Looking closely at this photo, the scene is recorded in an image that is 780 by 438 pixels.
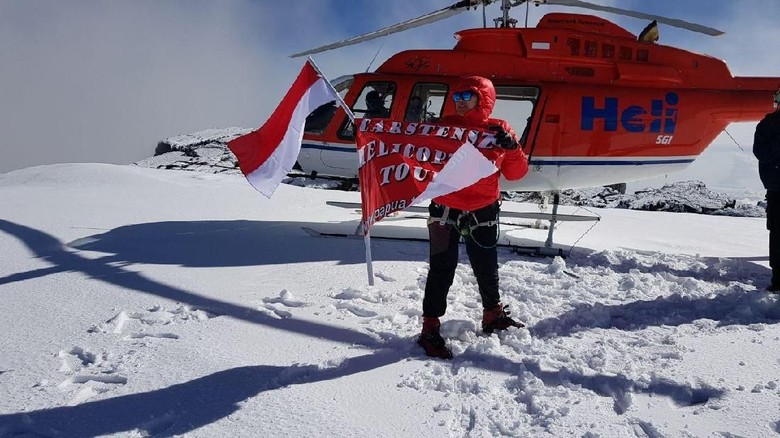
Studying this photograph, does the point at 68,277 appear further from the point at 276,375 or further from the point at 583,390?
the point at 583,390

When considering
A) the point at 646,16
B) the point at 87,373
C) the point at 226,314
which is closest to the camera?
the point at 87,373

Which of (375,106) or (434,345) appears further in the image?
(375,106)

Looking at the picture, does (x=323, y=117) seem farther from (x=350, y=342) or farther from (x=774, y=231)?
(x=774, y=231)

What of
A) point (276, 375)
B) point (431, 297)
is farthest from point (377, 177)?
point (276, 375)

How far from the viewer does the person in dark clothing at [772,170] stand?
4.09 meters

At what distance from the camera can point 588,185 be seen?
6.30m

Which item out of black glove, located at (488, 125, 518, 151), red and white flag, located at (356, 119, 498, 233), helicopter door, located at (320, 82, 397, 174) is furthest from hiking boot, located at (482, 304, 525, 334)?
helicopter door, located at (320, 82, 397, 174)

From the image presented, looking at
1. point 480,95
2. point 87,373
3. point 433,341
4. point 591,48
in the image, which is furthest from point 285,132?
point 591,48

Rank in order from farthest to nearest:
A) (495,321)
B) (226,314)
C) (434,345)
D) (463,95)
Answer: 1. (226,314)
2. (495,321)
3. (463,95)
4. (434,345)

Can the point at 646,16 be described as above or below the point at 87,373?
above

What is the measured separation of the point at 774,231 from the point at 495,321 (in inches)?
108

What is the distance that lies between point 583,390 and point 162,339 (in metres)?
2.08

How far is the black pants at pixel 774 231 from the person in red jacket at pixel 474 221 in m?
2.49

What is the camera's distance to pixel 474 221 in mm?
2945
